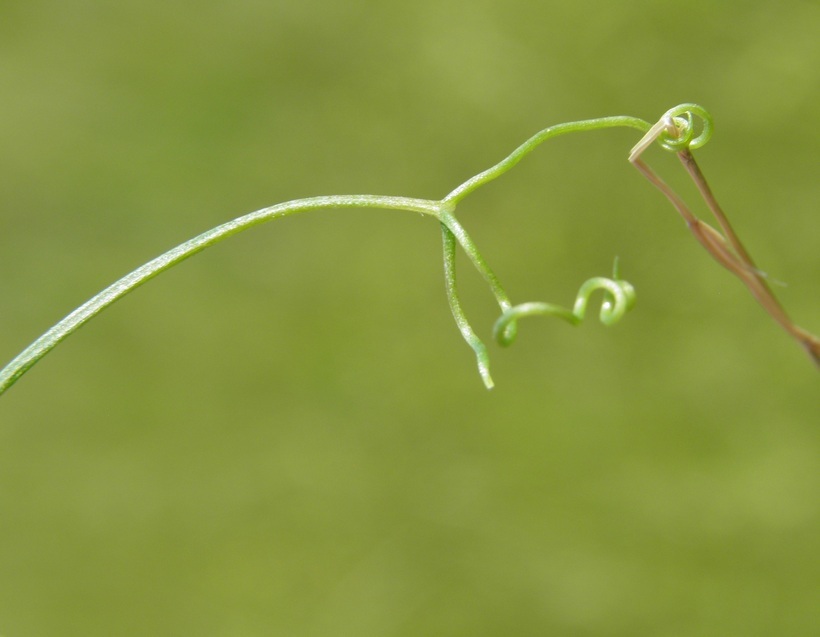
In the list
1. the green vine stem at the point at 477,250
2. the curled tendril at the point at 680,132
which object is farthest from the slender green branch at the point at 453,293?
the curled tendril at the point at 680,132

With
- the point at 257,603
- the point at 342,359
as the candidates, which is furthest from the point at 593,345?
the point at 257,603

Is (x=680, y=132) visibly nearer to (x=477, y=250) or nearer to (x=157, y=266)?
(x=477, y=250)

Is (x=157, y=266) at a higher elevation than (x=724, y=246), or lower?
higher

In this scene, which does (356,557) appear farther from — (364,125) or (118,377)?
(364,125)

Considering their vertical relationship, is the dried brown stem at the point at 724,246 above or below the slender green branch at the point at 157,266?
below

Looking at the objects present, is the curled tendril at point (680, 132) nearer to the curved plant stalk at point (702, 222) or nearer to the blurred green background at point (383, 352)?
the curved plant stalk at point (702, 222)

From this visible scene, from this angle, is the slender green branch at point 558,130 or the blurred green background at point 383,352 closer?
the slender green branch at point 558,130

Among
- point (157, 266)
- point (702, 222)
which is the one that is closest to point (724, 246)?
point (702, 222)
